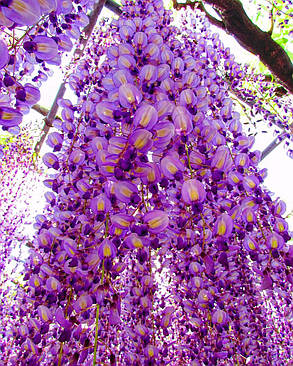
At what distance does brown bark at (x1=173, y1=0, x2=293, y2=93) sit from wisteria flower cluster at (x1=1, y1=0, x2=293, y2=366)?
4.90ft

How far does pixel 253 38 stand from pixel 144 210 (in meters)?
2.53

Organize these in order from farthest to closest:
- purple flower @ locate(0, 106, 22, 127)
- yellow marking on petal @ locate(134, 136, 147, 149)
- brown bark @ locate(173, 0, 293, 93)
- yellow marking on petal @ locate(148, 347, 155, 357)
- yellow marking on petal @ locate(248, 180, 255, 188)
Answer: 1. brown bark @ locate(173, 0, 293, 93)
2. yellow marking on petal @ locate(148, 347, 155, 357)
3. yellow marking on petal @ locate(248, 180, 255, 188)
4. yellow marking on petal @ locate(134, 136, 147, 149)
5. purple flower @ locate(0, 106, 22, 127)

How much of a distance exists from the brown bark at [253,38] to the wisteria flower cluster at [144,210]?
4.90 feet

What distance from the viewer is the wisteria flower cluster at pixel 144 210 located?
0.95 metres

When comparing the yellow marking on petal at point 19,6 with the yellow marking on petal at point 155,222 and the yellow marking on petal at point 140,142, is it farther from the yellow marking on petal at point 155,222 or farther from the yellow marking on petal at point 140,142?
the yellow marking on petal at point 155,222

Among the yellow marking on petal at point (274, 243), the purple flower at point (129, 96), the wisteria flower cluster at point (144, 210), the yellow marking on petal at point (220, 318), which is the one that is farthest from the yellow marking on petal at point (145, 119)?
the yellow marking on petal at point (220, 318)

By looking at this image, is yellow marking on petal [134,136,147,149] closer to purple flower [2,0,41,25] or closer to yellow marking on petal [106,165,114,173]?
yellow marking on petal [106,165,114,173]

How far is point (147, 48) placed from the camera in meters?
1.24

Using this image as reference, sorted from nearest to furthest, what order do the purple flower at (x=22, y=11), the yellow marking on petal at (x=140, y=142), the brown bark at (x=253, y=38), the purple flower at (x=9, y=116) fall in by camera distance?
1. the purple flower at (x=22, y=11)
2. the purple flower at (x=9, y=116)
3. the yellow marking on petal at (x=140, y=142)
4. the brown bark at (x=253, y=38)

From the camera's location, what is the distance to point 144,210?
136cm

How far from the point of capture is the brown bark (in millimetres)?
2783

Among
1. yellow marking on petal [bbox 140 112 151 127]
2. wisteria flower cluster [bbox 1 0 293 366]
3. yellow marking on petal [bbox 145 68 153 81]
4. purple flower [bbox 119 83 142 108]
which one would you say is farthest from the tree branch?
yellow marking on petal [bbox 140 112 151 127]

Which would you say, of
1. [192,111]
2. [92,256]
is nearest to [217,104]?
[192,111]

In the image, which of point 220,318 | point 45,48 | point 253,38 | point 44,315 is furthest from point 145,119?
point 253,38
